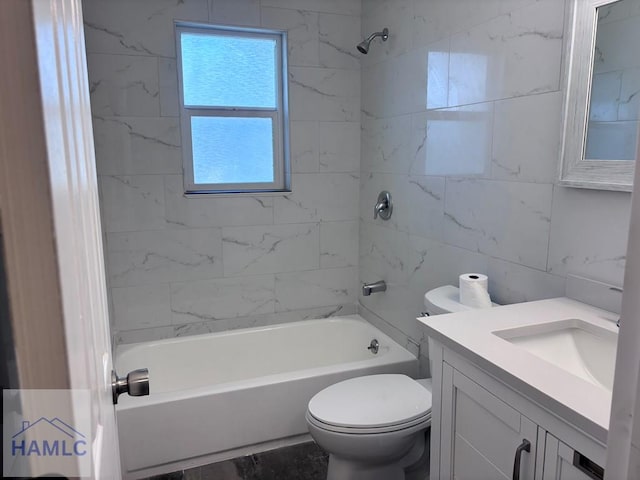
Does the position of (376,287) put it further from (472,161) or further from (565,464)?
(565,464)

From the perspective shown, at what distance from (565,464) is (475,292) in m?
0.81

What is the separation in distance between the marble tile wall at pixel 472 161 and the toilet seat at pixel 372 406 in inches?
17.8

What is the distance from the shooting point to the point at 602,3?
1365 millimetres

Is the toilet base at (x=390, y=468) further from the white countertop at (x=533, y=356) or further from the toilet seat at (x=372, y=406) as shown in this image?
the white countertop at (x=533, y=356)

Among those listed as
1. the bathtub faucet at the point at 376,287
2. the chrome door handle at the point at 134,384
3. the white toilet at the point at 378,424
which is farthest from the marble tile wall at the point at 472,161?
the chrome door handle at the point at 134,384

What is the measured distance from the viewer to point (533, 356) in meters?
1.13

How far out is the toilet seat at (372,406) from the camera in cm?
176

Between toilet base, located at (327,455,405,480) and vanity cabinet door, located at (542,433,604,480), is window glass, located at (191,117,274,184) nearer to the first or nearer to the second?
toilet base, located at (327,455,405,480)

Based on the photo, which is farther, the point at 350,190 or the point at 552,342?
the point at 350,190

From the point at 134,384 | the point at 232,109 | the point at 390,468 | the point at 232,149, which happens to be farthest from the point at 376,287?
the point at 134,384

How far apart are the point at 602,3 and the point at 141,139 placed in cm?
219

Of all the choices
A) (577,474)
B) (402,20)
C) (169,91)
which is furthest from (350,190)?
(577,474)

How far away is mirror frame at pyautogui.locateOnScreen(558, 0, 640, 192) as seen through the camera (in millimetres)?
1390

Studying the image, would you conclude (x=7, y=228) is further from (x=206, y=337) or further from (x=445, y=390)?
(x=206, y=337)
